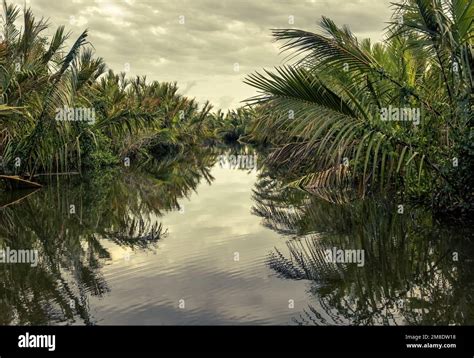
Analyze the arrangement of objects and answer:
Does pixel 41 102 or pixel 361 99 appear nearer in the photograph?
pixel 361 99

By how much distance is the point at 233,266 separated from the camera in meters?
6.88

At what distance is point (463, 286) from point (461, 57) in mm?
4071

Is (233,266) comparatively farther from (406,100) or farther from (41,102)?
(41,102)

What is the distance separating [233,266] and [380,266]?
78.8 inches

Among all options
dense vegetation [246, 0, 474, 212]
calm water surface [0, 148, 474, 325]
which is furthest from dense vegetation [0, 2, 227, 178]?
dense vegetation [246, 0, 474, 212]

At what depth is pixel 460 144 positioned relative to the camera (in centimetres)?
862

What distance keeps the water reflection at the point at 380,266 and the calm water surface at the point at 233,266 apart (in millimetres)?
17

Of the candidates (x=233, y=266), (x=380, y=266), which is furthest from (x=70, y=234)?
Answer: (x=380, y=266)

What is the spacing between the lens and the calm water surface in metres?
4.93

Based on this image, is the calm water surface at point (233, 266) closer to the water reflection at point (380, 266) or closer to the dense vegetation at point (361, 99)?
the water reflection at point (380, 266)

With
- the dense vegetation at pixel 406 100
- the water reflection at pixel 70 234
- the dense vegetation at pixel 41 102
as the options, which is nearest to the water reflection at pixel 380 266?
the dense vegetation at pixel 406 100

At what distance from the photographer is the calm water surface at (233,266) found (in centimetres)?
493
